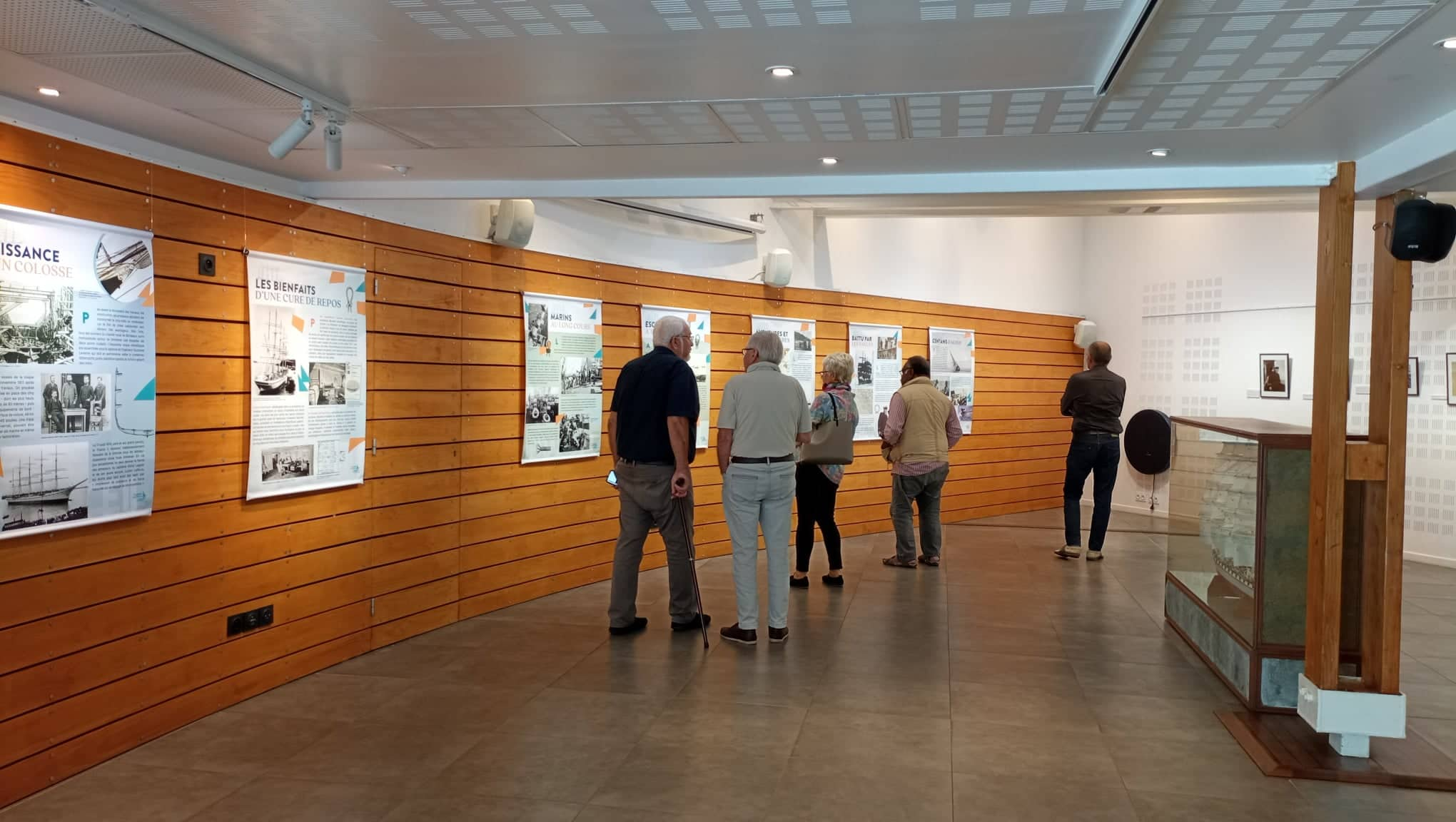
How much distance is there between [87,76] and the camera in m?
3.20

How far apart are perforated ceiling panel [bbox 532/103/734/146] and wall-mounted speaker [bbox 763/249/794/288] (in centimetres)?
416

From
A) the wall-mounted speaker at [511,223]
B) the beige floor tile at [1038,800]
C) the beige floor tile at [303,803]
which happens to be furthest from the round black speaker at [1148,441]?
the beige floor tile at [303,803]

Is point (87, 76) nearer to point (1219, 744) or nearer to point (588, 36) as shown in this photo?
point (588, 36)

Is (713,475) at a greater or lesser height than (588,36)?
lesser

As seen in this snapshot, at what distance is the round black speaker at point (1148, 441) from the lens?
10406mm

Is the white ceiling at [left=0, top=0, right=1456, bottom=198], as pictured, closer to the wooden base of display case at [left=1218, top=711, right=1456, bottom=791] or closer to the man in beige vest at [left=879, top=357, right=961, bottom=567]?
the wooden base of display case at [left=1218, top=711, right=1456, bottom=791]

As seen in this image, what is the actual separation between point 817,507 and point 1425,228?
3929 mm

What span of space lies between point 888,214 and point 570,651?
5335mm

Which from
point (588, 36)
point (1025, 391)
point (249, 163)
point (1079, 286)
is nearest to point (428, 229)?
point (249, 163)

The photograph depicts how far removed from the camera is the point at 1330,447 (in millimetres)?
3797

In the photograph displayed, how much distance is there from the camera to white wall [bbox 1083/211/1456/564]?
307 inches

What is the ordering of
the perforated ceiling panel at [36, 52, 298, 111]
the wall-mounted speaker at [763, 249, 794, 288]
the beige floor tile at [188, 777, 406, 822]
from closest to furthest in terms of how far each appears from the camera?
1. the perforated ceiling panel at [36, 52, 298, 111]
2. the beige floor tile at [188, 777, 406, 822]
3. the wall-mounted speaker at [763, 249, 794, 288]

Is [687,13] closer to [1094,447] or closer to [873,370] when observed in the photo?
[1094,447]

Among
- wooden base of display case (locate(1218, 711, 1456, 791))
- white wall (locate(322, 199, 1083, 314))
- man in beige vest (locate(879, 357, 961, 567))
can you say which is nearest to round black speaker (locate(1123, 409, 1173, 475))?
white wall (locate(322, 199, 1083, 314))
